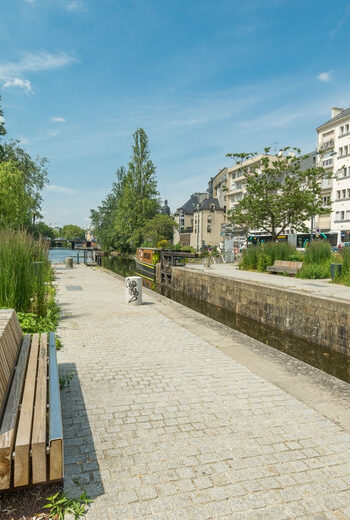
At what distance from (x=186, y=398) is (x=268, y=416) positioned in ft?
3.14

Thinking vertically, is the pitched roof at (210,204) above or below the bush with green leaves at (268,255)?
above

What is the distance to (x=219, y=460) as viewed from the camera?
302cm

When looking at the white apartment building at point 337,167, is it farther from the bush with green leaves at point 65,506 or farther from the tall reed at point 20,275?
the bush with green leaves at point 65,506

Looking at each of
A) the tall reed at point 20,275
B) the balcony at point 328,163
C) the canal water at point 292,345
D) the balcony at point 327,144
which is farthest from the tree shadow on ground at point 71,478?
the balcony at point 328,163

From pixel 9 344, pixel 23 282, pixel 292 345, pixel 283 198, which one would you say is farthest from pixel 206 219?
pixel 9 344

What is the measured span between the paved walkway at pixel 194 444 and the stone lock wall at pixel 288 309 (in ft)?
17.1

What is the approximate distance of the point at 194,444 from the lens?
326 cm

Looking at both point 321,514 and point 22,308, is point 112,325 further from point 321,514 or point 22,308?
point 321,514

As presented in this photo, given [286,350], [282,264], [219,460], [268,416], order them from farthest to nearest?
[282,264] < [286,350] < [268,416] < [219,460]

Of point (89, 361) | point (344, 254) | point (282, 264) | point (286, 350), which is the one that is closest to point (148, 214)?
point (282, 264)

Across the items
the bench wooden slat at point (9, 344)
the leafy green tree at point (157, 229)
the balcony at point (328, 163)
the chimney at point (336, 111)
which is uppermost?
the chimney at point (336, 111)

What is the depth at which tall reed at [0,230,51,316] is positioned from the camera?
21.4 ft

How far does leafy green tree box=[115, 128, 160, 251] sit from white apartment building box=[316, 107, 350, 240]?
80.1 feet

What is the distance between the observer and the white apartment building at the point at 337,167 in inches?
1575
